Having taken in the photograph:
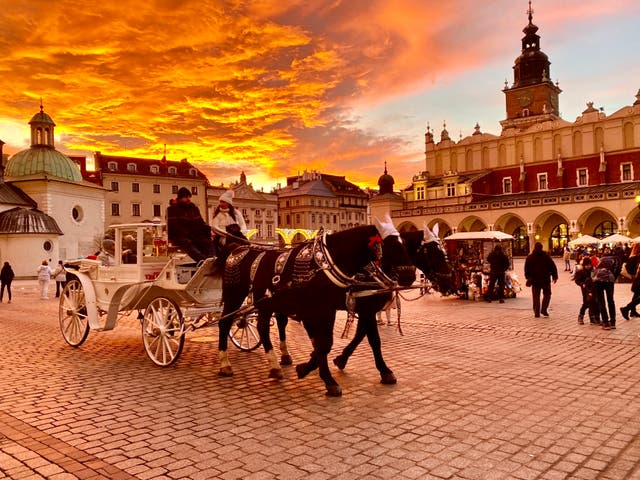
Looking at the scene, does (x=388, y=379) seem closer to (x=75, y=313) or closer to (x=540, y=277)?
(x=75, y=313)

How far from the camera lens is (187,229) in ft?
26.2

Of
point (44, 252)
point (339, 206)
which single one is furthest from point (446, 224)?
point (44, 252)

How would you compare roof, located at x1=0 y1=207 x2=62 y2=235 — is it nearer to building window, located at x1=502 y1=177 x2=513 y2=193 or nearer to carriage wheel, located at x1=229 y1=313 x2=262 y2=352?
carriage wheel, located at x1=229 y1=313 x2=262 y2=352

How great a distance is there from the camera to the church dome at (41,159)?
149 ft

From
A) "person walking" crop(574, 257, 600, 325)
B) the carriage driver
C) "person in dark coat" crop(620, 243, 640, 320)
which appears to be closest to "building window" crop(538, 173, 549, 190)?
"person in dark coat" crop(620, 243, 640, 320)

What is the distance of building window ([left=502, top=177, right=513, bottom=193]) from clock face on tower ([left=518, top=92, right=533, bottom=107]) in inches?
530

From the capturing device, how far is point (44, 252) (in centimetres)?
3981

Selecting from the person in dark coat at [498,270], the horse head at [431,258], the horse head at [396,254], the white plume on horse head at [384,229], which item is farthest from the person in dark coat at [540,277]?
the white plume on horse head at [384,229]

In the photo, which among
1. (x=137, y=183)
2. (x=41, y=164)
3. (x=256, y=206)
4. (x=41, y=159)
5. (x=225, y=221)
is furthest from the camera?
(x=256, y=206)

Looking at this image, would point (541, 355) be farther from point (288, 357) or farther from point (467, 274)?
point (467, 274)

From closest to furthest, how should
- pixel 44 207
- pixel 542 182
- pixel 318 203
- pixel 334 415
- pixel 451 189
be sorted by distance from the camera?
pixel 334 415 < pixel 44 207 < pixel 542 182 < pixel 451 189 < pixel 318 203

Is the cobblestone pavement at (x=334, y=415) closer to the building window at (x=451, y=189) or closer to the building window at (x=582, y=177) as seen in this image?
the building window at (x=582, y=177)

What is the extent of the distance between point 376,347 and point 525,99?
7025 centimetres

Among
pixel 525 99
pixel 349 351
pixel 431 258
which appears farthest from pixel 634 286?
pixel 525 99
